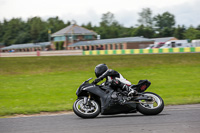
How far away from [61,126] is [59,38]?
297 feet

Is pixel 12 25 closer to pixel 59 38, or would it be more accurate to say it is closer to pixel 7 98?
pixel 59 38

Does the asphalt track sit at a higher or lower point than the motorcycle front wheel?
lower

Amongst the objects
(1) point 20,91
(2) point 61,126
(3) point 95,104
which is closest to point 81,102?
(3) point 95,104

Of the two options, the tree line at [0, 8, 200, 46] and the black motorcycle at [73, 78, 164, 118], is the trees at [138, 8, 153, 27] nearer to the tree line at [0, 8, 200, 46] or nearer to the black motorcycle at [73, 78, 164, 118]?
the tree line at [0, 8, 200, 46]

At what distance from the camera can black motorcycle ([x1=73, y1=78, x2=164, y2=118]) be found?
24.3 feet

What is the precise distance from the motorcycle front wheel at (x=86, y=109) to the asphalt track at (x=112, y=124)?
147 mm

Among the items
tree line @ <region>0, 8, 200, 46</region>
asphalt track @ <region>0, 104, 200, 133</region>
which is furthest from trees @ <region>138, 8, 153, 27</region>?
asphalt track @ <region>0, 104, 200, 133</region>

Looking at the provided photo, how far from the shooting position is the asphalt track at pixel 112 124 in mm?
6059

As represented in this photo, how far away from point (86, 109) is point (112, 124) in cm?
112

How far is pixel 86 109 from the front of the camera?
296 inches

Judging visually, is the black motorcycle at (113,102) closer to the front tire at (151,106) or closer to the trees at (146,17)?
the front tire at (151,106)

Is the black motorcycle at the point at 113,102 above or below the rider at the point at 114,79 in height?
below

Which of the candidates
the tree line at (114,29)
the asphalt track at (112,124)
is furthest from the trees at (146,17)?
the asphalt track at (112,124)

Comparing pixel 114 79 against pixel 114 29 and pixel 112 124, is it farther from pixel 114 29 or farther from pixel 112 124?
pixel 114 29
